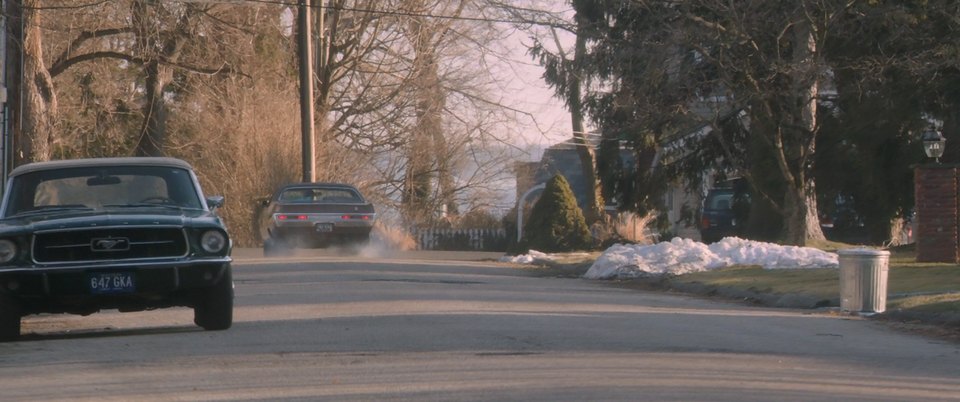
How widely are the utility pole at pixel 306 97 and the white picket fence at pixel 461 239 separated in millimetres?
9639

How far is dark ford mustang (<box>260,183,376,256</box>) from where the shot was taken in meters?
30.2

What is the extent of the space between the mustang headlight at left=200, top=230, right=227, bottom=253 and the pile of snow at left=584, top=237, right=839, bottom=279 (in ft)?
40.7

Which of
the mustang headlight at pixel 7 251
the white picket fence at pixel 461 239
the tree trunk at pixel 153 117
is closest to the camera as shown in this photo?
the mustang headlight at pixel 7 251

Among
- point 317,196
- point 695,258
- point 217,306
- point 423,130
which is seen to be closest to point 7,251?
point 217,306

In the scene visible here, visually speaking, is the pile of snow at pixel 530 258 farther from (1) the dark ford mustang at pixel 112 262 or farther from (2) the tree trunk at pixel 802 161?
(1) the dark ford mustang at pixel 112 262

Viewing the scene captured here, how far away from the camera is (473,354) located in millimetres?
10938

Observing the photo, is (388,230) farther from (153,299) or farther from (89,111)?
(153,299)

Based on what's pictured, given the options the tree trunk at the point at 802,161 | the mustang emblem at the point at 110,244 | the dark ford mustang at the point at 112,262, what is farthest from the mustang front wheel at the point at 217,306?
the tree trunk at the point at 802,161

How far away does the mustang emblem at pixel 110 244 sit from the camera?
12.1 metres

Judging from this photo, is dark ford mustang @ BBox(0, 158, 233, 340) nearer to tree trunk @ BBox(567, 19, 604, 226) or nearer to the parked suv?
tree trunk @ BBox(567, 19, 604, 226)

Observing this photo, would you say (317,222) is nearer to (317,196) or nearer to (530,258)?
(317,196)

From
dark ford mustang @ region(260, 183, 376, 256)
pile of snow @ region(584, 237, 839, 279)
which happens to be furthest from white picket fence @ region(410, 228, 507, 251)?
pile of snow @ region(584, 237, 839, 279)

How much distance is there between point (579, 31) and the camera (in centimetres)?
3653

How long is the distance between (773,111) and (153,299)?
21.8m
